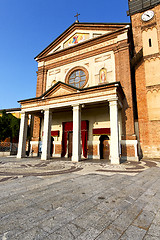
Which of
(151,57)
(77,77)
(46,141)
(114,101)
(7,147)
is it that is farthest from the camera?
(7,147)

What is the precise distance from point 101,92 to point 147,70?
27.4 ft

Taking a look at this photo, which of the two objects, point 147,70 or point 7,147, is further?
point 7,147

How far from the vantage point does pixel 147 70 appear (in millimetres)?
15984

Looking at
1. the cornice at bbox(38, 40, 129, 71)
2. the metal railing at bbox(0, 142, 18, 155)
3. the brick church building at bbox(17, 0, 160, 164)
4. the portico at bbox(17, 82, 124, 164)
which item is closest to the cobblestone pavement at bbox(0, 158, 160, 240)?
the portico at bbox(17, 82, 124, 164)

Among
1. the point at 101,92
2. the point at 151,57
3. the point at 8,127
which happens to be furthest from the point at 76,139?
the point at 8,127

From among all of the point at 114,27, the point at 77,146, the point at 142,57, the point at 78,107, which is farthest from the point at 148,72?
the point at 77,146

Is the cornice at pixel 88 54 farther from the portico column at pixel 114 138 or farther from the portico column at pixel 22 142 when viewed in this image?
the portico column at pixel 22 142

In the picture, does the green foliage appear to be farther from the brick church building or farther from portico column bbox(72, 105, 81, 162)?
portico column bbox(72, 105, 81, 162)

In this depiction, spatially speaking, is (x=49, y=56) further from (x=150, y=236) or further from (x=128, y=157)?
(x=150, y=236)

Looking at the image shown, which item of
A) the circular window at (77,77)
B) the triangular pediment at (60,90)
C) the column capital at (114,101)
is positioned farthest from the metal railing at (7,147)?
the column capital at (114,101)

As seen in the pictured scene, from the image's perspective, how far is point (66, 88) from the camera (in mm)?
13367

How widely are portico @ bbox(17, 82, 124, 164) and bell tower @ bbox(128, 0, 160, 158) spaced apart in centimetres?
402

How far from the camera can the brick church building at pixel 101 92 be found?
41.6 feet

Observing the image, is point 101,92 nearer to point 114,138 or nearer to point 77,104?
point 77,104
